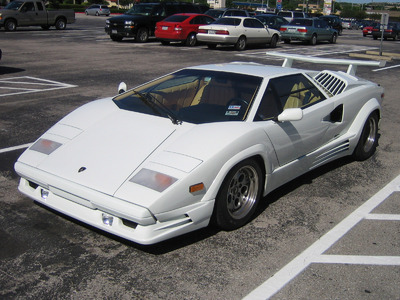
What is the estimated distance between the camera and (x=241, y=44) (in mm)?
20312

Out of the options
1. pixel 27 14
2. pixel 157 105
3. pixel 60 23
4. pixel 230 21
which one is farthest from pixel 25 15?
pixel 157 105

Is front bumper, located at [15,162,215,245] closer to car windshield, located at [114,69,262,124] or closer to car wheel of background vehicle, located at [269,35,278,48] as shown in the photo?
car windshield, located at [114,69,262,124]

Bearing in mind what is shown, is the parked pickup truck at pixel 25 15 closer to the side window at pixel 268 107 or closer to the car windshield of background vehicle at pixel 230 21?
the car windshield of background vehicle at pixel 230 21

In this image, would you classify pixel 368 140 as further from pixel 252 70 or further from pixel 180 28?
pixel 180 28

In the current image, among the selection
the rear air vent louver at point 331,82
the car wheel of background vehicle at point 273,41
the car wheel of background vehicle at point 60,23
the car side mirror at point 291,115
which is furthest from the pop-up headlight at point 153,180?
the car wheel of background vehicle at point 60,23

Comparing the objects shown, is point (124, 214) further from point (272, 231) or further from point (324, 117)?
point (324, 117)

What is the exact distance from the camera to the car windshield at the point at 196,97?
4.29 m

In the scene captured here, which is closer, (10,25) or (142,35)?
(142,35)

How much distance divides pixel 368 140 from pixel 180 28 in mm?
15382

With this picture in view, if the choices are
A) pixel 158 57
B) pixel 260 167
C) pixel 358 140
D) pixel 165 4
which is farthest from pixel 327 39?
pixel 260 167

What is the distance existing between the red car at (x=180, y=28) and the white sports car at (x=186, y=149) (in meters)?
15.6

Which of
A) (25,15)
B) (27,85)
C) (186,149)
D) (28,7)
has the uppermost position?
(28,7)

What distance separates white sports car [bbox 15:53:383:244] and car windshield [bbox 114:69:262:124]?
0.03 ft

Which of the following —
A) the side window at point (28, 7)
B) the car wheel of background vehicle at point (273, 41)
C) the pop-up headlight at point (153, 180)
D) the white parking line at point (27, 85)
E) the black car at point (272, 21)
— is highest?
the side window at point (28, 7)
